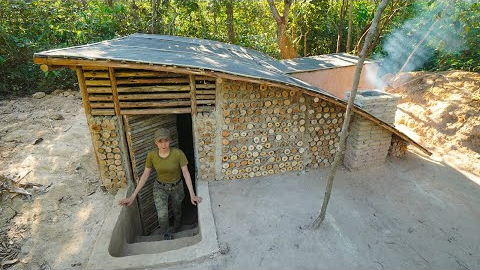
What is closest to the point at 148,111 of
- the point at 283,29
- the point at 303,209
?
the point at 303,209

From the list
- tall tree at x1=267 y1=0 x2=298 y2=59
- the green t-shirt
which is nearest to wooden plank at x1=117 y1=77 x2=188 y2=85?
the green t-shirt

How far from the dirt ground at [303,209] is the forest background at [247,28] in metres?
3.16

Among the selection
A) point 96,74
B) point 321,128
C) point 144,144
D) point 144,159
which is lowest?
point 144,159

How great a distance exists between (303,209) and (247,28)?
11.2 meters

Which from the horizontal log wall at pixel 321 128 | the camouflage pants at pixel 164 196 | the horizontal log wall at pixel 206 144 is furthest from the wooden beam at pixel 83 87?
the horizontal log wall at pixel 321 128

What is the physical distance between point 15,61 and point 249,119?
30.0 ft

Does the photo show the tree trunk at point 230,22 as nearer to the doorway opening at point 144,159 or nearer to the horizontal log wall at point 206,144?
the doorway opening at point 144,159

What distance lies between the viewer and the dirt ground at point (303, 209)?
3473 mm

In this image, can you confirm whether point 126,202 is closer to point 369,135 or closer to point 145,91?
point 145,91

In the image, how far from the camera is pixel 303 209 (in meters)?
4.21

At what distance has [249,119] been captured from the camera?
462 centimetres

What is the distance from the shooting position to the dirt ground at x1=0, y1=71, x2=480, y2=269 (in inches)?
137

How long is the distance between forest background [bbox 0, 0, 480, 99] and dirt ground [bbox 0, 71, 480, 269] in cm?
316

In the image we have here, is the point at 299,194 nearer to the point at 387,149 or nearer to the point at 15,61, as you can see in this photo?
the point at 387,149
